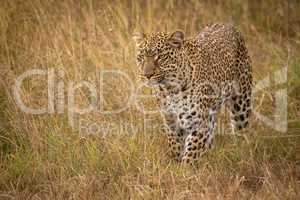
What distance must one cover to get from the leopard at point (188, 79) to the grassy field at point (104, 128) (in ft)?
0.72

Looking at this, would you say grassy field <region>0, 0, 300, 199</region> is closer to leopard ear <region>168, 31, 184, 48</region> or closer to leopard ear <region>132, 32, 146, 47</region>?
leopard ear <region>132, 32, 146, 47</region>

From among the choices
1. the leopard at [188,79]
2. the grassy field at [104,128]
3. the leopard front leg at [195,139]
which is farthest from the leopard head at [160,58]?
the grassy field at [104,128]

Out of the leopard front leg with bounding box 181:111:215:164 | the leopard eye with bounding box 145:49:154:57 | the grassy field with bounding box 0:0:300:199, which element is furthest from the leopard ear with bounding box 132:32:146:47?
the leopard front leg with bounding box 181:111:215:164

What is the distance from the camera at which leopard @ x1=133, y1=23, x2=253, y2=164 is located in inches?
298

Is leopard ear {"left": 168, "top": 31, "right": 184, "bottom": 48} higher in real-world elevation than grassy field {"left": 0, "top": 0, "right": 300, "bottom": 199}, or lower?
higher

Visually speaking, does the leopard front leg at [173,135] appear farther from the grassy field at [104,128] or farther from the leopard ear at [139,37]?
the leopard ear at [139,37]

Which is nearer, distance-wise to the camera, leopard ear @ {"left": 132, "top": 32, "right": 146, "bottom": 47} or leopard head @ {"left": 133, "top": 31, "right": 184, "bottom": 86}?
leopard head @ {"left": 133, "top": 31, "right": 184, "bottom": 86}

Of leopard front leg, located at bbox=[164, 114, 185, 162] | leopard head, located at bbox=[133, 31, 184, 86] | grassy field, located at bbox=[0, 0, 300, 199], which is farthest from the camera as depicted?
leopard front leg, located at bbox=[164, 114, 185, 162]

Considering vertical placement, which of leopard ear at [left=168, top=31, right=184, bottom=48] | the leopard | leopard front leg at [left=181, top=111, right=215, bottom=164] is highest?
leopard ear at [left=168, top=31, right=184, bottom=48]

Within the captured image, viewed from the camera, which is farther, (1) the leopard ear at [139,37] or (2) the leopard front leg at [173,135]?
(2) the leopard front leg at [173,135]

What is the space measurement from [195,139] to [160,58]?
0.94 metres

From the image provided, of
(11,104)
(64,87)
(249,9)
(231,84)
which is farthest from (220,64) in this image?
(249,9)

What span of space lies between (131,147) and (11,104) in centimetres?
143

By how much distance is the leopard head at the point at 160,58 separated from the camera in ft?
24.6
